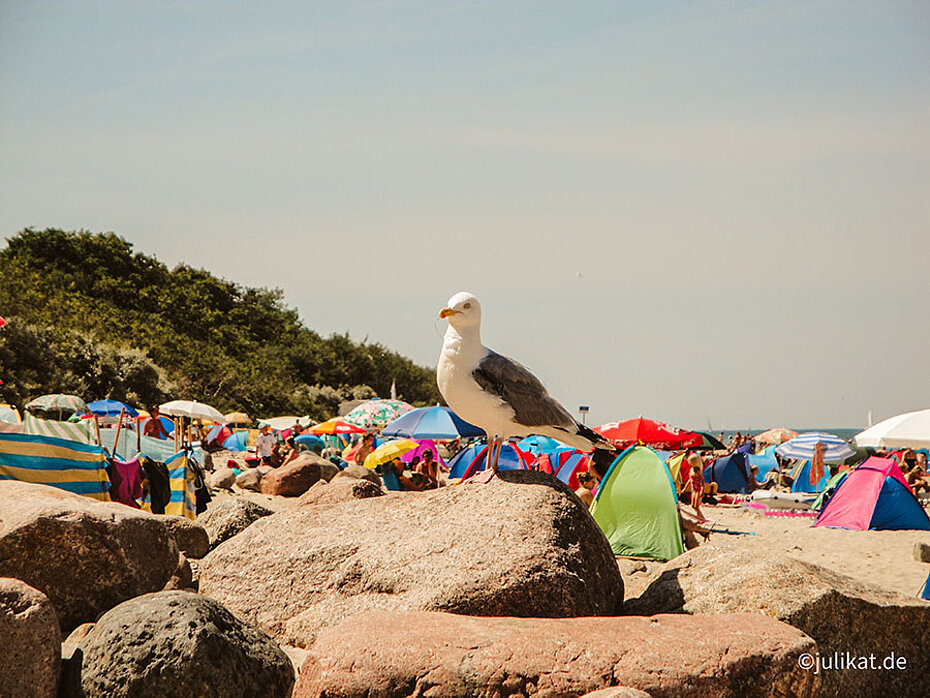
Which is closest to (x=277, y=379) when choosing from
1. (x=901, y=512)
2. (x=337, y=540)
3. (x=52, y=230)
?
(x=52, y=230)

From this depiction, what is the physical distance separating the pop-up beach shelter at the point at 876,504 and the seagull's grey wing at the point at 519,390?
39.6ft

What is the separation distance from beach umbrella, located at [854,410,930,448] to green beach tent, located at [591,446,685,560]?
170 inches

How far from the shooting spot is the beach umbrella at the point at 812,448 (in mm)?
32500

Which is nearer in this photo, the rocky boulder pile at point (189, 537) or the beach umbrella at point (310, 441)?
the rocky boulder pile at point (189, 537)

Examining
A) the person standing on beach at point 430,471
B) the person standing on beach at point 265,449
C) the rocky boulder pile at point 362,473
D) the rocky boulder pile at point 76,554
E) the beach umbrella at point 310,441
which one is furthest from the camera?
the beach umbrella at point 310,441

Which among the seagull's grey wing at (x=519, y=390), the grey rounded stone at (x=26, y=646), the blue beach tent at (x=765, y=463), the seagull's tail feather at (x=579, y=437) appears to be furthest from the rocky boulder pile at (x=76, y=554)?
the blue beach tent at (x=765, y=463)

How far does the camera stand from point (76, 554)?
6250 millimetres

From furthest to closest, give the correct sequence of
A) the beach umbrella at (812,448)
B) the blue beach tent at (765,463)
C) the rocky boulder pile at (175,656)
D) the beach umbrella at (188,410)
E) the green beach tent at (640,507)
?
the blue beach tent at (765,463) → the beach umbrella at (812,448) → the beach umbrella at (188,410) → the green beach tent at (640,507) → the rocky boulder pile at (175,656)

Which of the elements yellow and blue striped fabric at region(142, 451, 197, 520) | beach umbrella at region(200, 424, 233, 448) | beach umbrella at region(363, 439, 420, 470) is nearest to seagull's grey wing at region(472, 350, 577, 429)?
yellow and blue striped fabric at region(142, 451, 197, 520)

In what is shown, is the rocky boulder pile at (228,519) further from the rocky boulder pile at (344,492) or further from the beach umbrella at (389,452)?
the beach umbrella at (389,452)

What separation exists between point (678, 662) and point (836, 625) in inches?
85.8

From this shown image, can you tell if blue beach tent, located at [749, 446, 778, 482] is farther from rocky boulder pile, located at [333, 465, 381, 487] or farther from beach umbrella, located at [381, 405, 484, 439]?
rocky boulder pile, located at [333, 465, 381, 487]

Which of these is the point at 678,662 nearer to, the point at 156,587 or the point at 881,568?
the point at 156,587

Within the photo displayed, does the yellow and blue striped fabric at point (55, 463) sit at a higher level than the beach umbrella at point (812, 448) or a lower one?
higher
